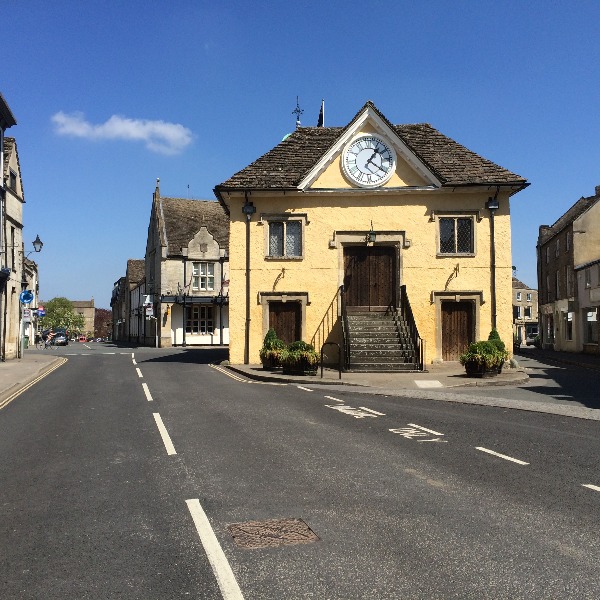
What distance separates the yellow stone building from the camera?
24031mm

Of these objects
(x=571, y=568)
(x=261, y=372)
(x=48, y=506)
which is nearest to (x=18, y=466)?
(x=48, y=506)

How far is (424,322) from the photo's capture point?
949 inches

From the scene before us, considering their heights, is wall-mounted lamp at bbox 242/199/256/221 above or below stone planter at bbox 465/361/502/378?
above

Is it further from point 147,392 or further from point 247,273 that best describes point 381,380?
point 247,273

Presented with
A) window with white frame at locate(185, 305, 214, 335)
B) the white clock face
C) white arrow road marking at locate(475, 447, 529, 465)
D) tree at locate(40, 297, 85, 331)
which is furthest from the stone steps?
tree at locate(40, 297, 85, 331)

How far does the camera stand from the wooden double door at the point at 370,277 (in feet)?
80.4

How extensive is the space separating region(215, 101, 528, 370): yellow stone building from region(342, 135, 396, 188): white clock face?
41 millimetres

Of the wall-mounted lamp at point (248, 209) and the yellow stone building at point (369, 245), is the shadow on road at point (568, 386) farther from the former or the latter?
the wall-mounted lamp at point (248, 209)

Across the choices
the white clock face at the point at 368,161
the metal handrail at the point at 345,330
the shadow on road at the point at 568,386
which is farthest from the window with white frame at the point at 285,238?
the shadow on road at the point at 568,386

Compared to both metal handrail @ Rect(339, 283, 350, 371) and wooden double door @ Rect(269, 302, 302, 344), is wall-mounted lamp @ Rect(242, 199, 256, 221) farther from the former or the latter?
metal handrail @ Rect(339, 283, 350, 371)

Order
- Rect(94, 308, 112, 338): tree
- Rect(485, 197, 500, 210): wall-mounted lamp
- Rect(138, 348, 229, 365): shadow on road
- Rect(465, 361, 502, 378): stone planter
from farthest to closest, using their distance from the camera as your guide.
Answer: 1. Rect(94, 308, 112, 338): tree
2. Rect(138, 348, 229, 365): shadow on road
3. Rect(485, 197, 500, 210): wall-mounted lamp
4. Rect(465, 361, 502, 378): stone planter

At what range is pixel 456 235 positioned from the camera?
954 inches

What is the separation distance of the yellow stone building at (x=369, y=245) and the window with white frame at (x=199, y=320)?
2336 cm

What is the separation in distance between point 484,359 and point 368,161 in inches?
392
